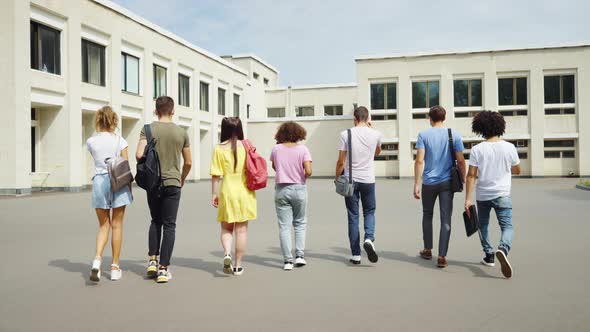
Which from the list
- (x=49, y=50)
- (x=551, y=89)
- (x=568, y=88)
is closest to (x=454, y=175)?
(x=49, y=50)

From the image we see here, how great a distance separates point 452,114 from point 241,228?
112 feet

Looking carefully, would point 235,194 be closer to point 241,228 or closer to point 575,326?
point 241,228

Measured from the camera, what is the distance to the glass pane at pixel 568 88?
117ft

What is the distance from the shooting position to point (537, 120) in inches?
1411

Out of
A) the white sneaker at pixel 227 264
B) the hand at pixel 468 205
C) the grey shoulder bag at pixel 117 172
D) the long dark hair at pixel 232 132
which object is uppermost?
the long dark hair at pixel 232 132

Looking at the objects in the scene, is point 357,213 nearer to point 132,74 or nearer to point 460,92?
point 132,74

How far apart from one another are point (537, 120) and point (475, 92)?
4735mm

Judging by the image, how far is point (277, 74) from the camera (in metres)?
60.9

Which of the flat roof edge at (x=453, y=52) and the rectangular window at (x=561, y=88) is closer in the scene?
the flat roof edge at (x=453, y=52)

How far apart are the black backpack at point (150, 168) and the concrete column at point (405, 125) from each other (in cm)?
3352

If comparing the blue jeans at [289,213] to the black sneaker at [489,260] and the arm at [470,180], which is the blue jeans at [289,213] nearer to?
the arm at [470,180]

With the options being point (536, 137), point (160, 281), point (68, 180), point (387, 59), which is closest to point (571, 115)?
point (536, 137)

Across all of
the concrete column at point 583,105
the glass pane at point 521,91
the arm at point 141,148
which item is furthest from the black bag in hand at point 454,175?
the concrete column at point 583,105

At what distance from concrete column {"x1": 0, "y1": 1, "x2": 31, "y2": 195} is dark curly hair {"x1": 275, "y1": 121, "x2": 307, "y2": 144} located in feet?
56.1
